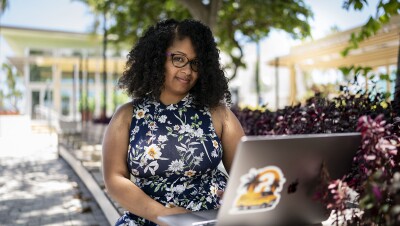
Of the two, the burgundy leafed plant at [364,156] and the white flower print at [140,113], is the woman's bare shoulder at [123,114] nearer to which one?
Answer: the white flower print at [140,113]

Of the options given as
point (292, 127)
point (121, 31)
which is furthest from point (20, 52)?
point (292, 127)

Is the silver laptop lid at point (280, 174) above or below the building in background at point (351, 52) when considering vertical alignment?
below

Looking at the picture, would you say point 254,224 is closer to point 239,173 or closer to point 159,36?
point 239,173

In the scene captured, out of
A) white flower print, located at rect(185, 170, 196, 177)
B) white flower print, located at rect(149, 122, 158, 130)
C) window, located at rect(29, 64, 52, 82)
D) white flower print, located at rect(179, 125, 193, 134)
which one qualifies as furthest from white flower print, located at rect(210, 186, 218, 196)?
window, located at rect(29, 64, 52, 82)

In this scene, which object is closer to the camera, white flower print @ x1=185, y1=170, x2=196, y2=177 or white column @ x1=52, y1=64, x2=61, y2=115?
white flower print @ x1=185, y1=170, x2=196, y2=177

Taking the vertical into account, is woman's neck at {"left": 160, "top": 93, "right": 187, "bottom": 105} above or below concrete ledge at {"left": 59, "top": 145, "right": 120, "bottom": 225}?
above

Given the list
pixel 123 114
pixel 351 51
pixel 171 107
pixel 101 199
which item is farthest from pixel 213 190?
pixel 351 51

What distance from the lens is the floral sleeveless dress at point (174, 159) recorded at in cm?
211

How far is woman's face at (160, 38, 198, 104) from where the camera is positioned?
224 centimetres

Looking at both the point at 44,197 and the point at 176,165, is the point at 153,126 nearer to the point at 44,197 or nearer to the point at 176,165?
the point at 176,165

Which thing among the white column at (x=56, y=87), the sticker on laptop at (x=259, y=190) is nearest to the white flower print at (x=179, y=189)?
the sticker on laptop at (x=259, y=190)

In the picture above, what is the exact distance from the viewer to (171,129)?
2.19 m

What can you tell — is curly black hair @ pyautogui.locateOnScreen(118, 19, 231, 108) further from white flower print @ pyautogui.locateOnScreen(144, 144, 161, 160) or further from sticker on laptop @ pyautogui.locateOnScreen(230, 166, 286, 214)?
sticker on laptop @ pyautogui.locateOnScreen(230, 166, 286, 214)

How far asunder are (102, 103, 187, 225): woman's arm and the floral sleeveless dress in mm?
37
